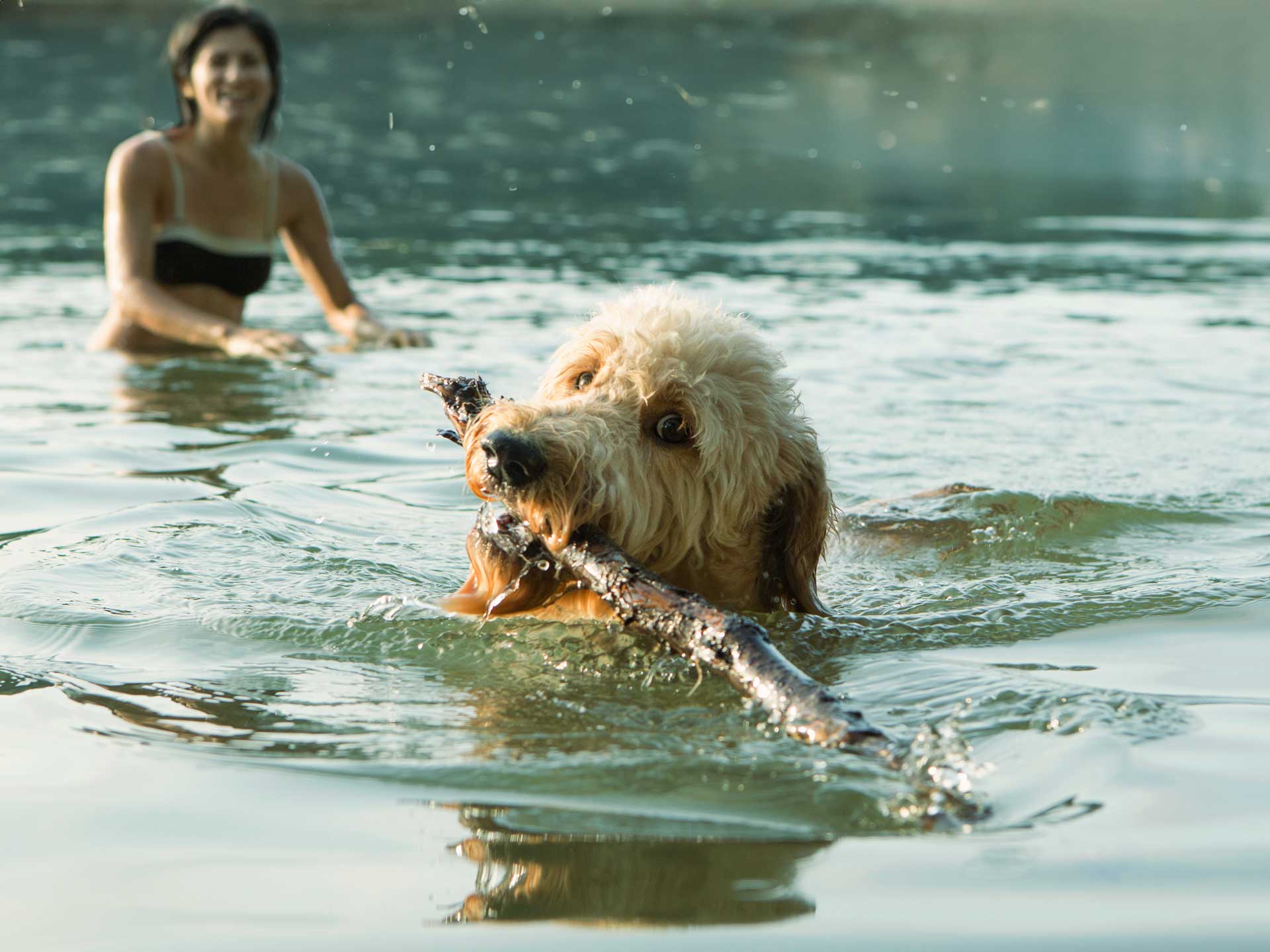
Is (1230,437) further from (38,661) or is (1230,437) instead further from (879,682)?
(38,661)

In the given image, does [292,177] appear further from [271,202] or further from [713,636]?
[713,636]

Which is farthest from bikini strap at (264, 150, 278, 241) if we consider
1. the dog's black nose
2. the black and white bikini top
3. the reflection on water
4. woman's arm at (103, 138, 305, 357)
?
the dog's black nose

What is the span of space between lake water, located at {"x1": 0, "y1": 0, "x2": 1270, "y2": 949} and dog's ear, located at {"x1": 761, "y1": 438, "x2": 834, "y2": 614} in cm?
12

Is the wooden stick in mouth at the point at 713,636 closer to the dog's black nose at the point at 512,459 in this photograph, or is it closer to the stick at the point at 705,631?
the stick at the point at 705,631

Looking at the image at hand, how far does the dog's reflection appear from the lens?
98.0 inches

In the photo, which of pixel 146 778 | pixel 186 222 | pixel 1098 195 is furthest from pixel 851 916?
pixel 1098 195

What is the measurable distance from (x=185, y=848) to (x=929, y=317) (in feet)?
29.1

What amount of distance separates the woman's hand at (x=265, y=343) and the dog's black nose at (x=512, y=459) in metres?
4.24

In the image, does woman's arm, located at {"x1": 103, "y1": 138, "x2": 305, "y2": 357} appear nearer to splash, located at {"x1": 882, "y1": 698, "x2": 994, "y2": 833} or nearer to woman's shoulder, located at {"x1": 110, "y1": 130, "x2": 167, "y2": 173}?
woman's shoulder, located at {"x1": 110, "y1": 130, "x2": 167, "y2": 173}

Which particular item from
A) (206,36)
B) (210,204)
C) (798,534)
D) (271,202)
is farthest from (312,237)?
(798,534)

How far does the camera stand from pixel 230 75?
913cm

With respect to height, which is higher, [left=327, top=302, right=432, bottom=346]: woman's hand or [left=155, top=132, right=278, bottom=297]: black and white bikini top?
[left=155, top=132, right=278, bottom=297]: black and white bikini top

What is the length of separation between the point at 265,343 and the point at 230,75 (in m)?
2.37

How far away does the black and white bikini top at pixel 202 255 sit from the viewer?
920cm
